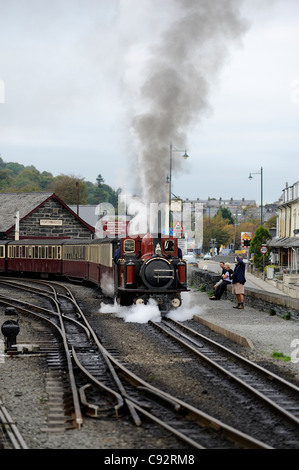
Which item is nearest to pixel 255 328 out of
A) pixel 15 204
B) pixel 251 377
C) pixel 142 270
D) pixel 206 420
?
pixel 142 270

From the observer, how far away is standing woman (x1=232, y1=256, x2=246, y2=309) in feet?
65.3

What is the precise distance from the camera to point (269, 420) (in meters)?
8.17

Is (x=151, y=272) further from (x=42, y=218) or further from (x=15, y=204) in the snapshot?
(x=15, y=204)

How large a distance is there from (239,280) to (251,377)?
9.41 metres

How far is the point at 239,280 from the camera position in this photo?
2002 cm

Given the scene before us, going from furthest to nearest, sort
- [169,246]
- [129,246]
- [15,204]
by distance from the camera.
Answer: [15,204] < [129,246] < [169,246]

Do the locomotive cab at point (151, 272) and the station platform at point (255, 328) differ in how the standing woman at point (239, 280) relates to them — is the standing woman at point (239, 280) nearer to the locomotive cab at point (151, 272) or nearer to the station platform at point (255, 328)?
the station platform at point (255, 328)

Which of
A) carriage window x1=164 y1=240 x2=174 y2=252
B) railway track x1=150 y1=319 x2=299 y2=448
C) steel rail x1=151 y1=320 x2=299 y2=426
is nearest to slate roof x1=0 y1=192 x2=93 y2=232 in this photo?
carriage window x1=164 y1=240 x2=174 y2=252

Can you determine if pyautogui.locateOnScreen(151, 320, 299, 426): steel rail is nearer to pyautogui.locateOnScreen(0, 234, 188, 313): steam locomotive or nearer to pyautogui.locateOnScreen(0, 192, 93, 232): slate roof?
pyautogui.locateOnScreen(0, 234, 188, 313): steam locomotive

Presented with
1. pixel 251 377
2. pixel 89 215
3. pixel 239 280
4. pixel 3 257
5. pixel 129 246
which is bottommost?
pixel 251 377

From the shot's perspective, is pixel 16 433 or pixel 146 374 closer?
pixel 16 433
